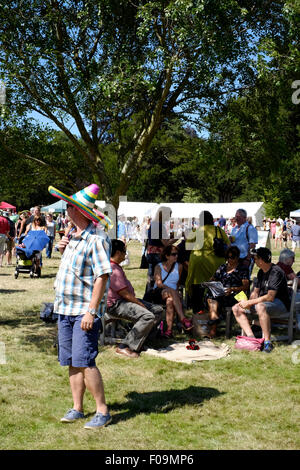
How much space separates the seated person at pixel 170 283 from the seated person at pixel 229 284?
0.39 metres

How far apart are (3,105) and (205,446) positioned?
25.7 ft

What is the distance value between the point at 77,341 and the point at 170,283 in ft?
12.8

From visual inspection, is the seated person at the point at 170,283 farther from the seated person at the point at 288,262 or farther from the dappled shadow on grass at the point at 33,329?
the dappled shadow on grass at the point at 33,329

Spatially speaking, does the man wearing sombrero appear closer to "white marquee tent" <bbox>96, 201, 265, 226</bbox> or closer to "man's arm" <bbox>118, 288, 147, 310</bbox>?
"man's arm" <bbox>118, 288, 147, 310</bbox>

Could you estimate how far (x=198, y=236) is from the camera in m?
8.70

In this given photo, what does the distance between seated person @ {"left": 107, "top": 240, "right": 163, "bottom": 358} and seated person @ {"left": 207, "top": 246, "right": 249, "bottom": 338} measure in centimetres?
137

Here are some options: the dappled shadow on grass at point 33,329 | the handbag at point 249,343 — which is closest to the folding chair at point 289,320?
the handbag at point 249,343

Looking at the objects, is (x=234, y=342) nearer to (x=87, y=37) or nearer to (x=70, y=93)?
(x=70, y=93)

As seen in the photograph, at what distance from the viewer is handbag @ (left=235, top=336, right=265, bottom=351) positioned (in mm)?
7094

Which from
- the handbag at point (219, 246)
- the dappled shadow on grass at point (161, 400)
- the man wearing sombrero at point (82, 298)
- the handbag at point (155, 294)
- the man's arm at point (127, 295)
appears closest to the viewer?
the man wearing sombrero at point (82, 298)

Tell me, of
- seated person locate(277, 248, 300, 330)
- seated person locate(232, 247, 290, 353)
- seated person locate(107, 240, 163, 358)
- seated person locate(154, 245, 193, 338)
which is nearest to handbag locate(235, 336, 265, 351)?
seated person locate(232, 247, 290, 353)

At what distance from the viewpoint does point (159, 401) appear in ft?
16.9

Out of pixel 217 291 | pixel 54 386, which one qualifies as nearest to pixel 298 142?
pixel 217 291

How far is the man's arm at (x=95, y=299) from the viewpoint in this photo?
4.23 m
